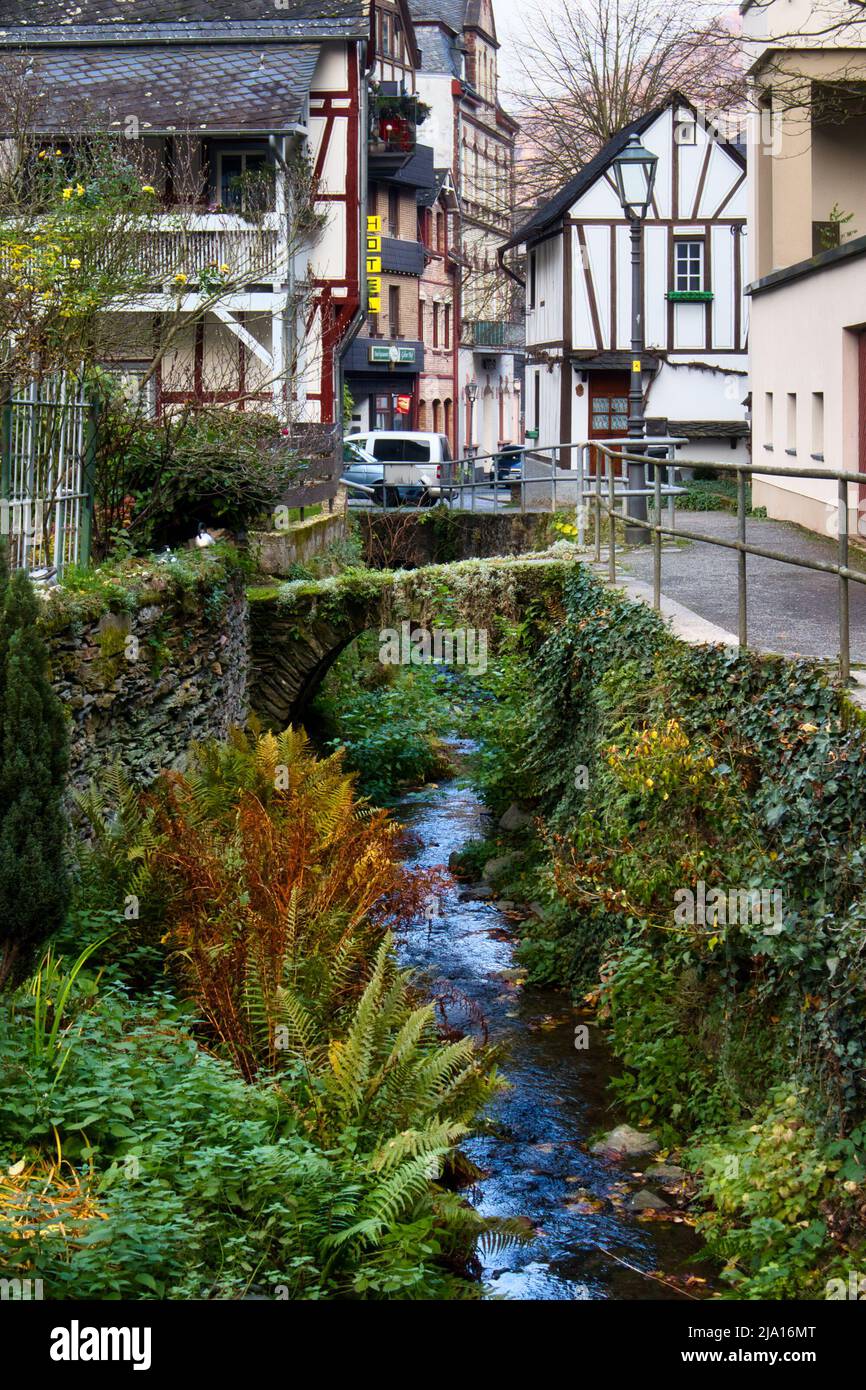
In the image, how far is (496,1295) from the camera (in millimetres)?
8078

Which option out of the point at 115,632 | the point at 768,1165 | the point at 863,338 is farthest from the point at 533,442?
the point at 768,1165

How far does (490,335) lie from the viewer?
2446 inches

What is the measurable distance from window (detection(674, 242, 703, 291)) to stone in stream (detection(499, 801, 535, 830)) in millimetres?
23424

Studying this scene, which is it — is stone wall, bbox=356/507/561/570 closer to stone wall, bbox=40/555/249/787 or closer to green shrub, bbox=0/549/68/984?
stone wall, bbox=40/555/249/787

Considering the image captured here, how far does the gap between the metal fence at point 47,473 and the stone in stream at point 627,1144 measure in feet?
16.3

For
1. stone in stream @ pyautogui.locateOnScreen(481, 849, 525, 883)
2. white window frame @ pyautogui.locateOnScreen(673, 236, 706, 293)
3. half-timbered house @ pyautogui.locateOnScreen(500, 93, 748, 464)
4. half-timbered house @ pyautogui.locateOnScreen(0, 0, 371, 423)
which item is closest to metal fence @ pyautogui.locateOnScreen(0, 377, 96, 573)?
stone in stream @ pyautogui.locateOnScreen(481, 849, 525, 883)

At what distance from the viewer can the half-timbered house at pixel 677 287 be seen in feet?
122

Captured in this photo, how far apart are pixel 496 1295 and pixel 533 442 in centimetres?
3827

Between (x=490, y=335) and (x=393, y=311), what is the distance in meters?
13.2

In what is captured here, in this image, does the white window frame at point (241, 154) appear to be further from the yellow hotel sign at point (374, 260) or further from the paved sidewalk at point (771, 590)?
the paved sidewalk at point (771, 590)

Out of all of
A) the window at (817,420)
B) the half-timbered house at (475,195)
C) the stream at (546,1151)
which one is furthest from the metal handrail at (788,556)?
the half-timbered house at (475,195)

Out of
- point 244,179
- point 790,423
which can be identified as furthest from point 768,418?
point 244,179

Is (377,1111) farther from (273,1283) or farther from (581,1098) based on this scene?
(581,1098)

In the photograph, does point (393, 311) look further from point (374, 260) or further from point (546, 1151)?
point (546, 1151)
